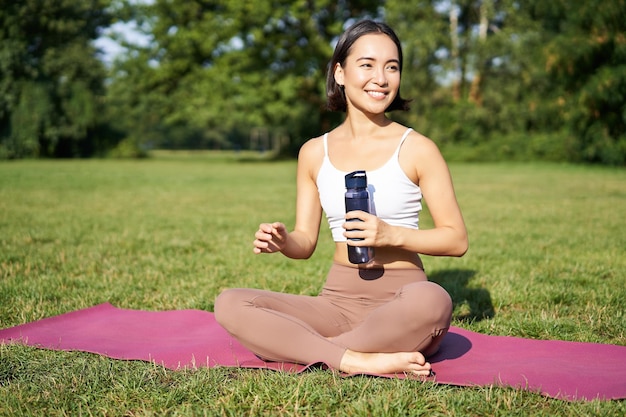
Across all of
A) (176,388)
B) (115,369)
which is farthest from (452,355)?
(115,369)

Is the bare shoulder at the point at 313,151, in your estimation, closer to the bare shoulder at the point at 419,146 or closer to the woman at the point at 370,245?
the woman at the point at 370,245

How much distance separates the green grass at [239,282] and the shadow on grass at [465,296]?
0.05 feet

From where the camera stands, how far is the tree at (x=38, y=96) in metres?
31.5

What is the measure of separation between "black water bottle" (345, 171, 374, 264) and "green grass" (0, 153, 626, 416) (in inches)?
21.1

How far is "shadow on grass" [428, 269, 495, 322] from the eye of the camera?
4.11 m

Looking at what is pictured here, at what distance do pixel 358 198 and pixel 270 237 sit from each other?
0.50 metres

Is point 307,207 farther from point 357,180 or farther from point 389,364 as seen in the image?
point 389,364

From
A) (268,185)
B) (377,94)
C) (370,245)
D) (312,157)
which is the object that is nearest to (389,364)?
(370,245)

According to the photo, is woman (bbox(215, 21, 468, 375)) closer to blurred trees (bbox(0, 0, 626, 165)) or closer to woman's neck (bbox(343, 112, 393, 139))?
woman's neck (bbox(343, 112, 393, 139))

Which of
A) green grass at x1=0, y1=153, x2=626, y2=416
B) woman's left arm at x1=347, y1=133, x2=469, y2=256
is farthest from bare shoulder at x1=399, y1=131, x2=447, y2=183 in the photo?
green grass at x1=0, y1=153, x2=626, y2=416

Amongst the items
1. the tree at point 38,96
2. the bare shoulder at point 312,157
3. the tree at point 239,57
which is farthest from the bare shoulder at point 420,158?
the tree at point 38,96

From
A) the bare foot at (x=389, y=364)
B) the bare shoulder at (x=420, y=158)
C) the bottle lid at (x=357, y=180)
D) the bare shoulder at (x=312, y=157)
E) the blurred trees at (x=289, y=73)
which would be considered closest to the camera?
the bottle lid at (x=357, y=180)

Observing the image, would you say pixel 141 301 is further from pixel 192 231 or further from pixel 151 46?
pixel 151 46

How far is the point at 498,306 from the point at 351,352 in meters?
1.91
